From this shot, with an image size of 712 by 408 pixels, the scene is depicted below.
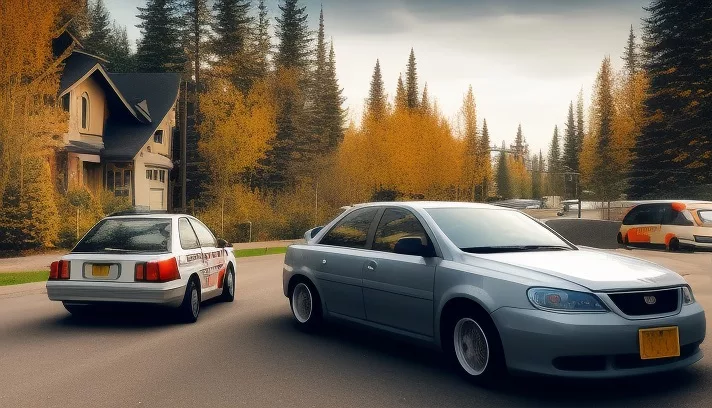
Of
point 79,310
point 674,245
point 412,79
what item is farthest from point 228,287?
point 412,79

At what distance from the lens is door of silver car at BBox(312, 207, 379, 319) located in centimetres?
754

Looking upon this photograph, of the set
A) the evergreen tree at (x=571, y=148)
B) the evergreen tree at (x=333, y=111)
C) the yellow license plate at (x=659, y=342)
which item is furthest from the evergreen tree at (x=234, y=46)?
the evergreen tree at (x=571, y=148)

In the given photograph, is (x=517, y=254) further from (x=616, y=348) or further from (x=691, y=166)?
(x=691, y=166)

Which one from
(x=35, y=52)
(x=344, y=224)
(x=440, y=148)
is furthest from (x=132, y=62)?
(x=344, y=224)

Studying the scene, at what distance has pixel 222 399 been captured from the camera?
5625 mm

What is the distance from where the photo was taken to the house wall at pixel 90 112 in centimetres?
3444

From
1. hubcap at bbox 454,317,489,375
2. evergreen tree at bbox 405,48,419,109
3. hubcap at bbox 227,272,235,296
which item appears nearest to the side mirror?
hubcap at bbox 454,317,489,375

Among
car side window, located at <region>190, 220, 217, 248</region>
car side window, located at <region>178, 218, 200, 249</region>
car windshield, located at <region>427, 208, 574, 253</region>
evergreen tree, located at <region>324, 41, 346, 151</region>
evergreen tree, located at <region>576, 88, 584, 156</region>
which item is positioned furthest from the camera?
evergreen tree, located at <region>576, 88, 584, 156</region>

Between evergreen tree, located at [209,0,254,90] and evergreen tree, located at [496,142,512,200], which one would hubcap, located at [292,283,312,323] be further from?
evergreen tree, located at [496,142,512,200]

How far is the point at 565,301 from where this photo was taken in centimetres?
544

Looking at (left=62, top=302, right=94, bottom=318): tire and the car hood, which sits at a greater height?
the car hood

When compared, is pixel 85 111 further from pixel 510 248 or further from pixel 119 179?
pixel 510 248

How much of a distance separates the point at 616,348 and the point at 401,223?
2.67 meters

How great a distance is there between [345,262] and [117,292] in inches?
122
